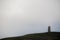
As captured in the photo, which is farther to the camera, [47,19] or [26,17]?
[47,19]

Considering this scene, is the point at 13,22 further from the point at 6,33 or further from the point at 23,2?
the point at 23,2

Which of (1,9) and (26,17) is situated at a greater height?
(1,9)

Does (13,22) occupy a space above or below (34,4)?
below

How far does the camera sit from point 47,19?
243 centimetres

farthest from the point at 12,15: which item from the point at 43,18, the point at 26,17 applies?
the point at 43,18

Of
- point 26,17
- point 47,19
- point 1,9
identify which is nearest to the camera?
point 1,9

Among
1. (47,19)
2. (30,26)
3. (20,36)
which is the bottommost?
(20,36)

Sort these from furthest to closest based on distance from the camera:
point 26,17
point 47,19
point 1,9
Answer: point 47,19
point 26,17
point 1,9

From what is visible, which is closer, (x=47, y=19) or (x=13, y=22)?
(x=13, y=22)

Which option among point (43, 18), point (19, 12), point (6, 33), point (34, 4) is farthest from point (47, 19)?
point (6, 33)

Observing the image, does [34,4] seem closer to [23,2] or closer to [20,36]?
[23,2]

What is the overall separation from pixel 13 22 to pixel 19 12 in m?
0.26

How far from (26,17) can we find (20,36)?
1.51ft

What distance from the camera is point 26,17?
228 cm
